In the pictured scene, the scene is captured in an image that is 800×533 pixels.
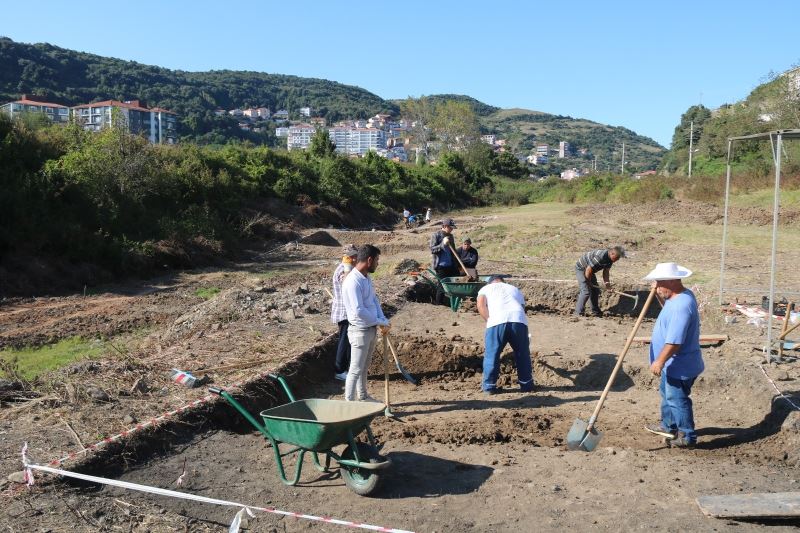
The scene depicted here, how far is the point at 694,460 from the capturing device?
543cm

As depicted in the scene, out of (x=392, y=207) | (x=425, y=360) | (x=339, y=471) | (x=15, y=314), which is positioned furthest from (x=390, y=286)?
(x=392, y=207)

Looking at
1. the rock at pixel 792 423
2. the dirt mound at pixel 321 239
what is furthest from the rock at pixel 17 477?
the dirt mound at pixel 321 239

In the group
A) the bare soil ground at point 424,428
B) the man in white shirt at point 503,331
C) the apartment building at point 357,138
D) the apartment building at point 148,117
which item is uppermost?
the apartment building at point 357,138

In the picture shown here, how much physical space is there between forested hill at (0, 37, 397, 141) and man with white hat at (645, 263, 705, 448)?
76624 millimetres

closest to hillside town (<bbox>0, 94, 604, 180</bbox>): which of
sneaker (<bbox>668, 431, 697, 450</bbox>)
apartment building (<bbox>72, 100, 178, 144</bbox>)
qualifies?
apartment building (<bbox>72, 100, 178, 144</bbox>)

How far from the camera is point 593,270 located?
10.9 m

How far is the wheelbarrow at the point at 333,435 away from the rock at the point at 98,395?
184 centimetres

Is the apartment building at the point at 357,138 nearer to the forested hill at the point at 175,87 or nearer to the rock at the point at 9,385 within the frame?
the forested hill at the point at 175,87

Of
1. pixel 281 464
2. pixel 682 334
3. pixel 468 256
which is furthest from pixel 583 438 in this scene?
pixel 468 256

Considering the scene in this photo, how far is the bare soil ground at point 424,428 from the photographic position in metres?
4.40

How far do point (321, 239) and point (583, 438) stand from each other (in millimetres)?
19326

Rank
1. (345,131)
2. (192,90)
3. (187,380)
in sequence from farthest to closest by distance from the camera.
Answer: (345,131)
(192,90)
(187,380)

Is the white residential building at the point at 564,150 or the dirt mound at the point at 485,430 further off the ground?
the white residential building at the point at 564,150

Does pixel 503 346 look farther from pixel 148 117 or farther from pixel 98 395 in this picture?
pixel 148 117
